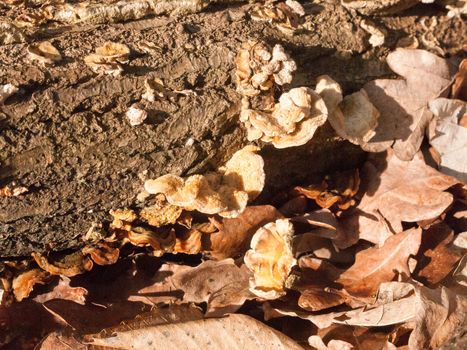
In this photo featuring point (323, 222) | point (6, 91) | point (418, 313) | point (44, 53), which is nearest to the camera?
point (6, 91)

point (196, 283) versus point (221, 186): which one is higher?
point (221, 186)

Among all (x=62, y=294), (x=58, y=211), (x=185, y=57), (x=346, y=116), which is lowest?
(x=62, y=294)

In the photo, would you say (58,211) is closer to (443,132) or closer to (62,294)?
(62,294)

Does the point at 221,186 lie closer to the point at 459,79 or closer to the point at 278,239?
the point at 278,239

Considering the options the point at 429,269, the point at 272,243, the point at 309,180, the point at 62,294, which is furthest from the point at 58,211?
the point at 429,269

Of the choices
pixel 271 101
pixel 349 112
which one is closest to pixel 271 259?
pixel 271 101

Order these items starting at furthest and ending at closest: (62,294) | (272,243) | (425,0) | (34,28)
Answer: (425,0), (62,294), (272,243), (34,28)
